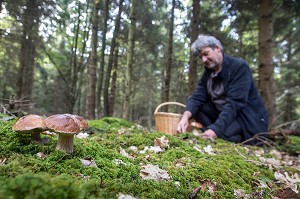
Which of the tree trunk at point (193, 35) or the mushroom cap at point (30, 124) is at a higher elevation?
the tree trunk at point (193, 35)

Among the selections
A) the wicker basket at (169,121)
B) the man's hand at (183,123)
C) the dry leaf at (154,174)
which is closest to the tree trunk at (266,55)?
the man's hand at (183,123)

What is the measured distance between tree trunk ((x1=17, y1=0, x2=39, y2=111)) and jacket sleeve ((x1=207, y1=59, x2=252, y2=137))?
127 inches

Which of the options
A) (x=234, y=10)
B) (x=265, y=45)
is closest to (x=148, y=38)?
(x=234, y=10)

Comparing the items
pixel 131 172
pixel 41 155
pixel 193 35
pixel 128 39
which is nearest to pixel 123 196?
pixel 131 172

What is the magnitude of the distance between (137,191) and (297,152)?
377cm

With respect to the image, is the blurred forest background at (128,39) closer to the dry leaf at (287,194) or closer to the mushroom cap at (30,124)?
the mushroom cap at (30,124)

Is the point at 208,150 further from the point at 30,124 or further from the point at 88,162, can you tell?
the point at 30,124

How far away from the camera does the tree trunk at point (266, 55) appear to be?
6555 millimetres

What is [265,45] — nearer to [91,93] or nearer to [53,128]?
[91,93]

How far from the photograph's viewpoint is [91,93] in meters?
7.48

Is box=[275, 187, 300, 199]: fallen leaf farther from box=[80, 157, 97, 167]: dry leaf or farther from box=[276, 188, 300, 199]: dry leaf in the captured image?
box=[80, 157, 97, 167]: dry leaf

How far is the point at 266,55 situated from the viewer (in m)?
6.58

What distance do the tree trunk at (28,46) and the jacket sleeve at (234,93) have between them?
10.6 feet

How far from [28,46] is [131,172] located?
806cm
